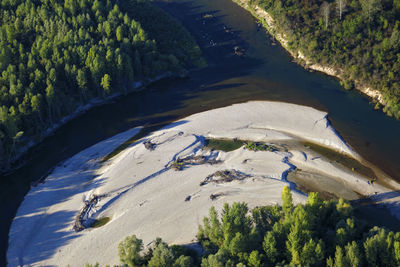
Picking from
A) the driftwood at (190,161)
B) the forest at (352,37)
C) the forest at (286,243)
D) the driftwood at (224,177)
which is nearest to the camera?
the forest at (286,243)

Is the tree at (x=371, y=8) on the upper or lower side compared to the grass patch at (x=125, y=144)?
upper

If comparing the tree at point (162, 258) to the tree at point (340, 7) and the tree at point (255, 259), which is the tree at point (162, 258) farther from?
the tree at point (340, 7)

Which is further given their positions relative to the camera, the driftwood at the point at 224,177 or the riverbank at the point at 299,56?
the riverbank at the point at 299,56

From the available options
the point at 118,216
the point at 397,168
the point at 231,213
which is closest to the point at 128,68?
the point at 118,216

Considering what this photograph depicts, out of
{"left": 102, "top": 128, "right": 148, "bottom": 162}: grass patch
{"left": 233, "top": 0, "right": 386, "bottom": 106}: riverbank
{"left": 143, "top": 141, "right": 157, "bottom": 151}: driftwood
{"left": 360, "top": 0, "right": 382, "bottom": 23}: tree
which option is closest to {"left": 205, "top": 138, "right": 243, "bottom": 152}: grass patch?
{"left": 143, "top": 141, "right": 157, "bottom": 151}: driftwood

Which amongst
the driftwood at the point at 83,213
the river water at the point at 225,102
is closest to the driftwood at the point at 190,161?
the river water at the point at 225,102

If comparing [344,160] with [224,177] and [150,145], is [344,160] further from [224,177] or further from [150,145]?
[150,145]

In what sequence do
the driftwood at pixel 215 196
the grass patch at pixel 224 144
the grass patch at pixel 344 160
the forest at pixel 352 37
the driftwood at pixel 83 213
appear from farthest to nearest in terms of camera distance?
1. the forest at pixel 352 37
2. the grass patch at pixel 224 144
3. the grass patch at pixel 344 160
4. the driftwood at pixel 215 196
5. the driftwood at pixel 83 213

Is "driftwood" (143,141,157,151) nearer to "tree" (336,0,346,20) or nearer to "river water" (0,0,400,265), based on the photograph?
"river water" (0,0,400,265)
